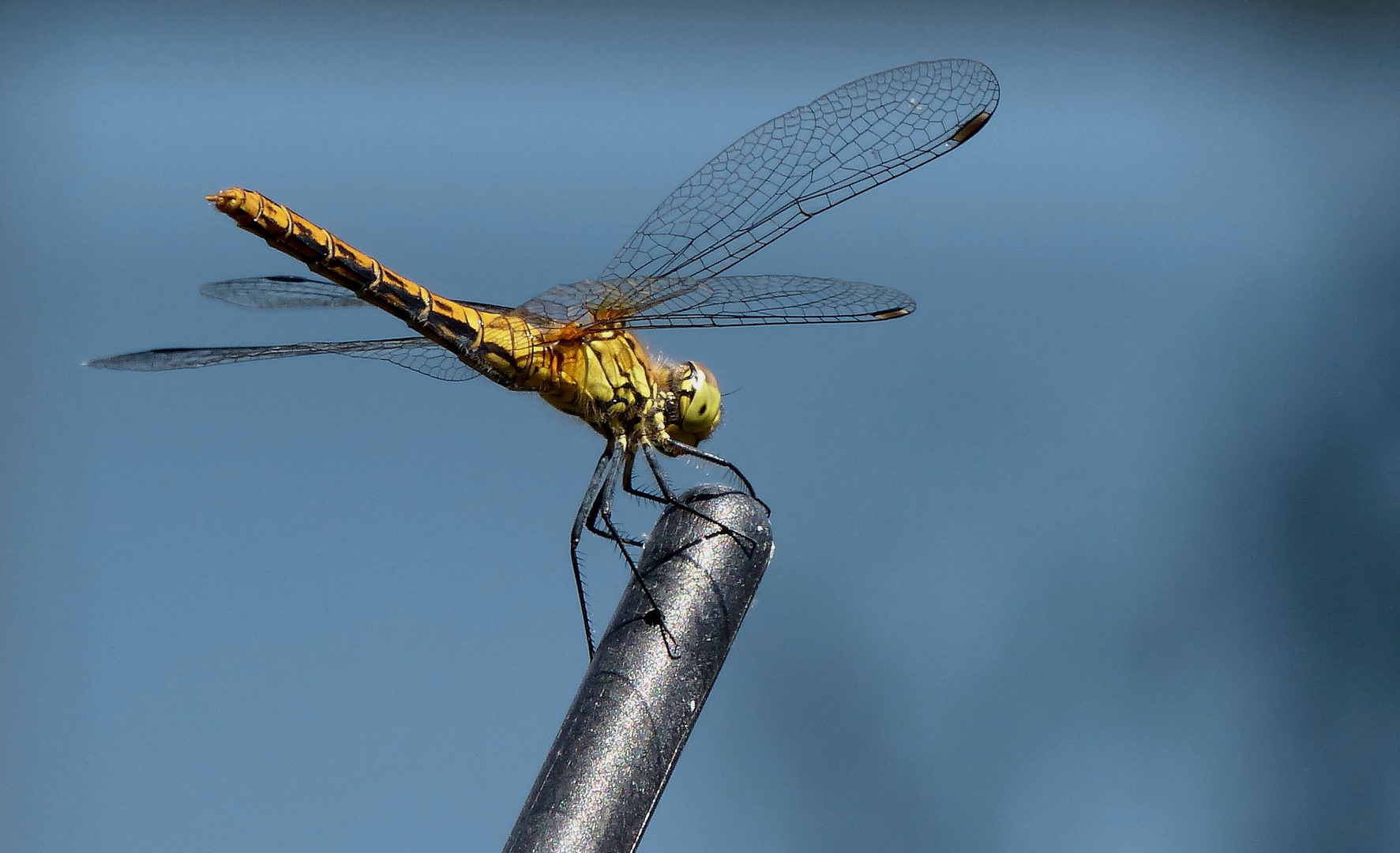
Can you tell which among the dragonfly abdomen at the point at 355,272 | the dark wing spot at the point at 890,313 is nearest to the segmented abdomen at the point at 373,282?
the dragonfly abdomen at the point at 355,272

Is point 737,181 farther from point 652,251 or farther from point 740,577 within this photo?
point 740,577

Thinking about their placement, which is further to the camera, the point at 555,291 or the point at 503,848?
the point at 555,291

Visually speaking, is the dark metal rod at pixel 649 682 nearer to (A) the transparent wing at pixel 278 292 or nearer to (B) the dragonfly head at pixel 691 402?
(B) the dragonfly head at pixel 691 402

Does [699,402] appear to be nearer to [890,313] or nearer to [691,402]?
[691,402]

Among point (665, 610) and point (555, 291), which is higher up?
point (555, 291)

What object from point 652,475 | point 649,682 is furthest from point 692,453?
point 649,682

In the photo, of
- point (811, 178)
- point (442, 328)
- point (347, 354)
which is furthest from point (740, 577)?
point (811, 178)
